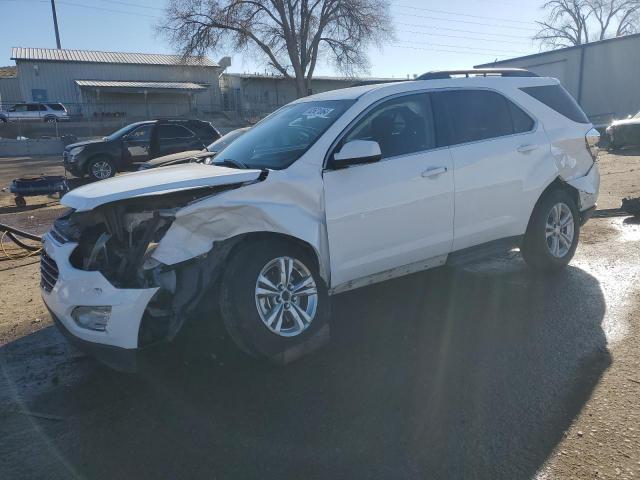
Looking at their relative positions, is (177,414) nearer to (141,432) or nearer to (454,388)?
(141,432)

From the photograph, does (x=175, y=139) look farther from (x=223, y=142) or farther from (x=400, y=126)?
(x=400, y=126)

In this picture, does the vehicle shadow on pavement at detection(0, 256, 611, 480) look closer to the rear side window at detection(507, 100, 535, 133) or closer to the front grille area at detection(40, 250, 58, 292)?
the front grille area at detection(40, 250, 58, 292)

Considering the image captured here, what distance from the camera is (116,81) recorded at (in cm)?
4291

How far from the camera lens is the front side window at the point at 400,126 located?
425cm

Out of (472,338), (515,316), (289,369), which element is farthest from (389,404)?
(515,316)

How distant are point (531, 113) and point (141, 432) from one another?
445 cm

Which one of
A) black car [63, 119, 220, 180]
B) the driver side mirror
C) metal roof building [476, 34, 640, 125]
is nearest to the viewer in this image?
the driver side mirror

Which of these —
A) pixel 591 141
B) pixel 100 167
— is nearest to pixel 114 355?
pixel 591 141

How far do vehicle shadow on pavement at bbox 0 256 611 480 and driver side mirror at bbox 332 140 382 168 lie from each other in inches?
54.2

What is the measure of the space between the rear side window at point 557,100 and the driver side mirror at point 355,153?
7.60 ft

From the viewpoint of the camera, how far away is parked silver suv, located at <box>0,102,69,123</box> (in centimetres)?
3508

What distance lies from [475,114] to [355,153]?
1.62 meters

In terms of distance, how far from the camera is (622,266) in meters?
5.57

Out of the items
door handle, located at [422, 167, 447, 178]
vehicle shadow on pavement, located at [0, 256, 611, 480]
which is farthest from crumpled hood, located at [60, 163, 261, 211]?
door handle, located at [422, 167, 447, 178]
